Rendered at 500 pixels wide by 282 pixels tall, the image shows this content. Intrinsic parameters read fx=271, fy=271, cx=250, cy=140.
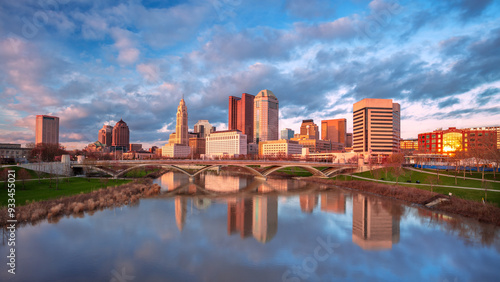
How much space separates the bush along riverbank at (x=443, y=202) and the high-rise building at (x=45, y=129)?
21604 cm

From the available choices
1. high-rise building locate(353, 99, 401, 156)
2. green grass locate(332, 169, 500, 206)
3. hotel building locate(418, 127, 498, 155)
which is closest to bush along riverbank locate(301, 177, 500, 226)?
green grass locate(332, 169, 500, 206)

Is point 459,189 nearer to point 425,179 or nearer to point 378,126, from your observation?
point 425,179

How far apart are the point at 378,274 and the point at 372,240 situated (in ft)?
25.1

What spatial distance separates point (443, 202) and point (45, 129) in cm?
23368

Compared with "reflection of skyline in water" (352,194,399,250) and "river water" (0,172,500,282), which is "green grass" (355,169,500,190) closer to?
"reflection of skyline in water" (352,194,399,250)

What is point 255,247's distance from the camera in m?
21.5

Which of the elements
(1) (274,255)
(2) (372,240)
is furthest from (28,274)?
(2) (372,240)

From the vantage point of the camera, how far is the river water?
661 inches

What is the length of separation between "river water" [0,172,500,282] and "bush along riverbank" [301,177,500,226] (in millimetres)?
1524

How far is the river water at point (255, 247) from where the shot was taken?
16.8m

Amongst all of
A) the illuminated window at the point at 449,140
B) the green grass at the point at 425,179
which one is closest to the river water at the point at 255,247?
the green grass at the point at 425,179

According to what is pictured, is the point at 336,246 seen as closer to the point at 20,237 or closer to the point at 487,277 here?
the point at 487,277

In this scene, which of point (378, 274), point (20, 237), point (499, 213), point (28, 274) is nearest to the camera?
point (28, 274)

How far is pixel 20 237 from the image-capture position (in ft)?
71.5
